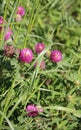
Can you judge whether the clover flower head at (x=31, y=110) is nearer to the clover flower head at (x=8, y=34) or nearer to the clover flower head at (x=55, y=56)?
the clover flower head at (x=55, y=56)

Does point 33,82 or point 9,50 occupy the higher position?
point 9,50

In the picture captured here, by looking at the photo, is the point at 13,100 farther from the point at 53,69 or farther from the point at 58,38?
the point at 58,38

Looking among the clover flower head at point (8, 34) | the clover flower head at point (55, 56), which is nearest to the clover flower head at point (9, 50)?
the clover flower head at point (8, 34)

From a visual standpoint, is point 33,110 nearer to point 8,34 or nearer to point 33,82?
point 33,82

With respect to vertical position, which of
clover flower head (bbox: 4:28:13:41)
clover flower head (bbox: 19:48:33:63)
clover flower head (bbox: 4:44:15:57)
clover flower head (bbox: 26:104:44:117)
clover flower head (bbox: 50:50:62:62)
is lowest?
clover flower head (bbox: 26:104:44:117)

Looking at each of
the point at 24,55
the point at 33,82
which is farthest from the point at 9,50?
the point at 33,82

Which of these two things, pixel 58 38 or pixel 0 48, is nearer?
pixel 0 48

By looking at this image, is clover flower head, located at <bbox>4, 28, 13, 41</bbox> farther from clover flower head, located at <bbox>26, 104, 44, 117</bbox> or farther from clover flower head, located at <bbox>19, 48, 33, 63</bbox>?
clover flower head, located at <bbox>26, 104, 44, 117</bbox>

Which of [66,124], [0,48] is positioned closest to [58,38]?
[66,124]

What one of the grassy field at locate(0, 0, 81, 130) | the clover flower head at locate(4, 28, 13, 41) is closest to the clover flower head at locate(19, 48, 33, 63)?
the grassy field at locate(0, 0, 81, 130)

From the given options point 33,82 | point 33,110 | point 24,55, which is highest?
point 24,55

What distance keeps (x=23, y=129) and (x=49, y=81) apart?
511mm

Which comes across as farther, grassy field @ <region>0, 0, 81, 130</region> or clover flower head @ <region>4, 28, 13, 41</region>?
clover flower head @ <region>4, 28, 13, 41</region>

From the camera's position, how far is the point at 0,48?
231cm
